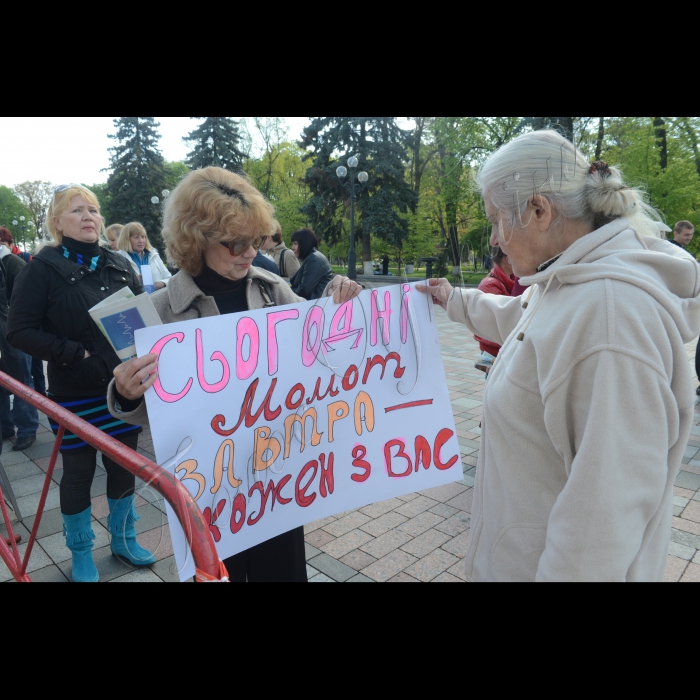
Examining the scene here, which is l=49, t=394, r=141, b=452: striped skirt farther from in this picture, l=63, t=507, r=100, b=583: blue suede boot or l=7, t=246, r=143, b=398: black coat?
l=63, t=507, r=100, b=583: blue suede boot

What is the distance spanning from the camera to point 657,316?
942 mm

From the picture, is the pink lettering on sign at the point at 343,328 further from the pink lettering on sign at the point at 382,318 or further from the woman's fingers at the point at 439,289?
the woman's fingers at the point at 439,289

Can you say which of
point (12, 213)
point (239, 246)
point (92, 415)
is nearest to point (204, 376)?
point (239, 246)

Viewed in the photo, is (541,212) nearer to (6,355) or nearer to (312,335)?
(312,335)

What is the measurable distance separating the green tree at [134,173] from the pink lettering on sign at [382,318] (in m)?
20.5

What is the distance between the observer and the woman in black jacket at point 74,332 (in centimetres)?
222

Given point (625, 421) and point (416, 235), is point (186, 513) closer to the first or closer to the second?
point (625, 421)

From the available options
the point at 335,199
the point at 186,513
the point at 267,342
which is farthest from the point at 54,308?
the point at 335,199

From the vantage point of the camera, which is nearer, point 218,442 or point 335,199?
point 218,442

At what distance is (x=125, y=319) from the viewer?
1304mm

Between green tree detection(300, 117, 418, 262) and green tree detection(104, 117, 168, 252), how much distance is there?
6.66 m

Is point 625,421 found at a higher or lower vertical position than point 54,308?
lower

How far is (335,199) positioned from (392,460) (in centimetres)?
1844
